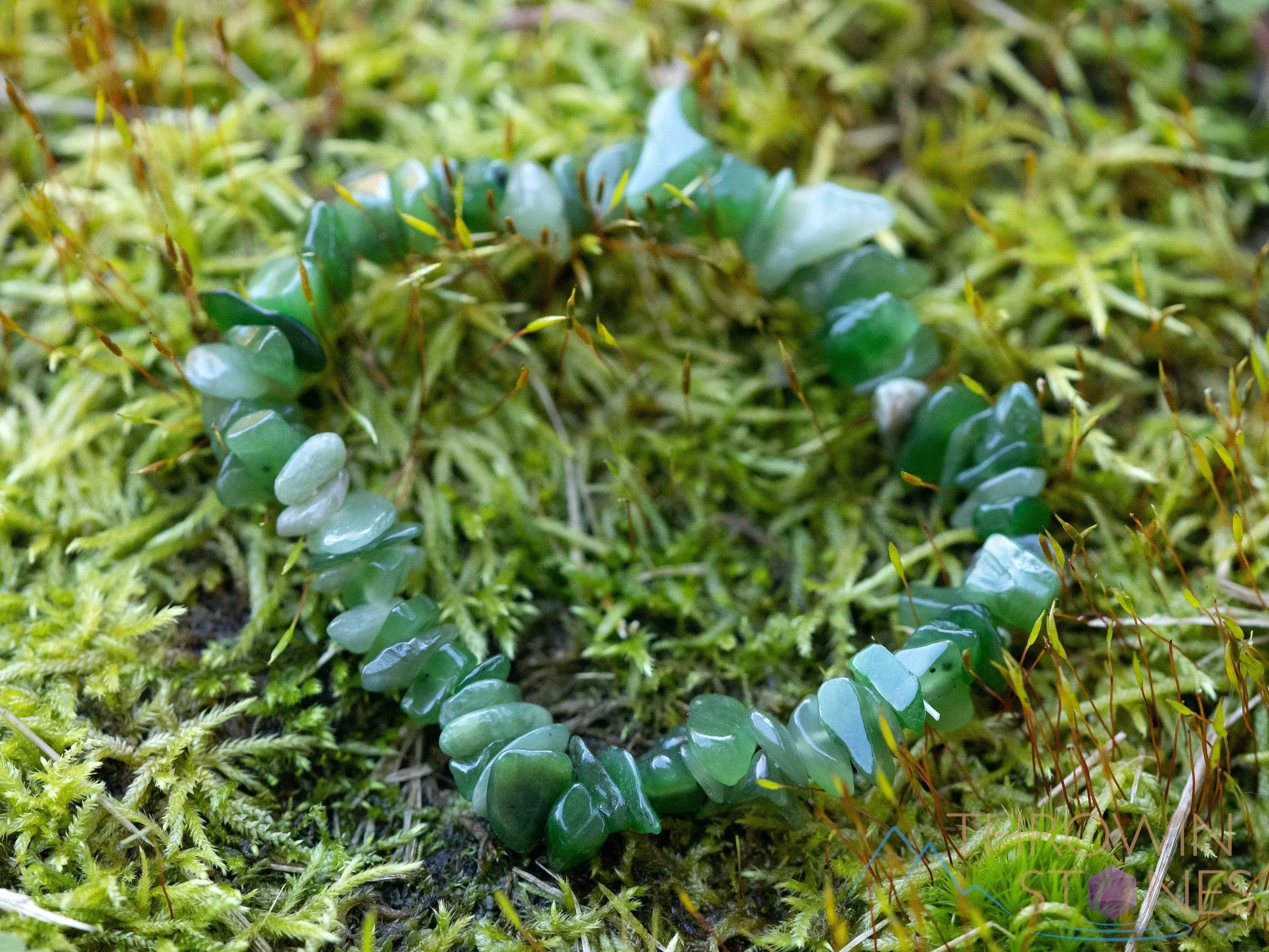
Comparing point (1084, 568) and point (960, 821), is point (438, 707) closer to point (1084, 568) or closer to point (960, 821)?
point (960, 821)

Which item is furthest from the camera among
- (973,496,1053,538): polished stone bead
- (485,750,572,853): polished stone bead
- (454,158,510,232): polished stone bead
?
(454,158,510,232): polished stone bead

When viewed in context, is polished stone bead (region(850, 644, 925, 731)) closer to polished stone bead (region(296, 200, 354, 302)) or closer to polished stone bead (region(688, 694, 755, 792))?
polished stone bead (region(688, 694, 755, 792))

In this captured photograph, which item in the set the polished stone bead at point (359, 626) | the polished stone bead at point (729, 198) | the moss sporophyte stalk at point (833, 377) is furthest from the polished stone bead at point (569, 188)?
the polished stone bead at point (359, 626)

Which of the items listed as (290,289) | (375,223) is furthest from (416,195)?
(290,289)

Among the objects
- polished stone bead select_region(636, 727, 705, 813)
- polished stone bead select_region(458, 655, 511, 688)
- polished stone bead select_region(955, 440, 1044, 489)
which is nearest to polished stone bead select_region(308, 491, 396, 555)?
polished stone bead select_region(458, 655, 511, 688)

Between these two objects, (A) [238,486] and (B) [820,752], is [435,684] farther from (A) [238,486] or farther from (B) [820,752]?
(B) [820,752]

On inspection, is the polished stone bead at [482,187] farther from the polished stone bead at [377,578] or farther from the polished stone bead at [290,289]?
the polished stone bead at [377,578]

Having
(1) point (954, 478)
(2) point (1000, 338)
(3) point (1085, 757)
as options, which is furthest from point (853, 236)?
(3) point (1085, 757)
